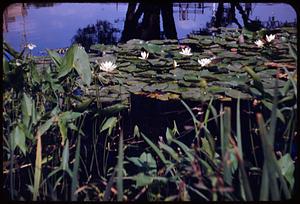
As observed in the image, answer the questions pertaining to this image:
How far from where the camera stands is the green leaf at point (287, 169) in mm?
859

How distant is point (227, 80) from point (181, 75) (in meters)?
0.28

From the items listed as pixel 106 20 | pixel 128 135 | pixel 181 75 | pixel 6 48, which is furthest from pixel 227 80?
pixel 106 20

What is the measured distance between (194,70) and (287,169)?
1206mm

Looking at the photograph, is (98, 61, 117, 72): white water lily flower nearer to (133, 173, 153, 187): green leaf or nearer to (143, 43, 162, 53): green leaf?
(143, 43, 162, 53): green leaf

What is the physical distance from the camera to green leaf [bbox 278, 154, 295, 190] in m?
0.86

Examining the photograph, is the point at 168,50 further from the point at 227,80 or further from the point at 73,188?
the point at 73,188

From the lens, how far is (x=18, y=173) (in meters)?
1.12

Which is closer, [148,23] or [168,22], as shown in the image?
[148,23]

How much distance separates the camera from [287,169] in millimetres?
872

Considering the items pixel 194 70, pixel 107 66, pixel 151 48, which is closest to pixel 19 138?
pixel 107 66

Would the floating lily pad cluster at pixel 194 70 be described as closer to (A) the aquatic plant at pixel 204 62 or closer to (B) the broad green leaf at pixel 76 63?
(A) the aquatic plant at pixel 204 62

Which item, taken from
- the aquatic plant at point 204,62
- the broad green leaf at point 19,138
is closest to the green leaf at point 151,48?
the aquatic plant at point 204,62

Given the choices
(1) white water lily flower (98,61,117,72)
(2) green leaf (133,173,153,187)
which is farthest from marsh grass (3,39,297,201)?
(1) white water lily flower (98,61,117,72)

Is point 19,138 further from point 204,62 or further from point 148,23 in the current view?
point 148,23
